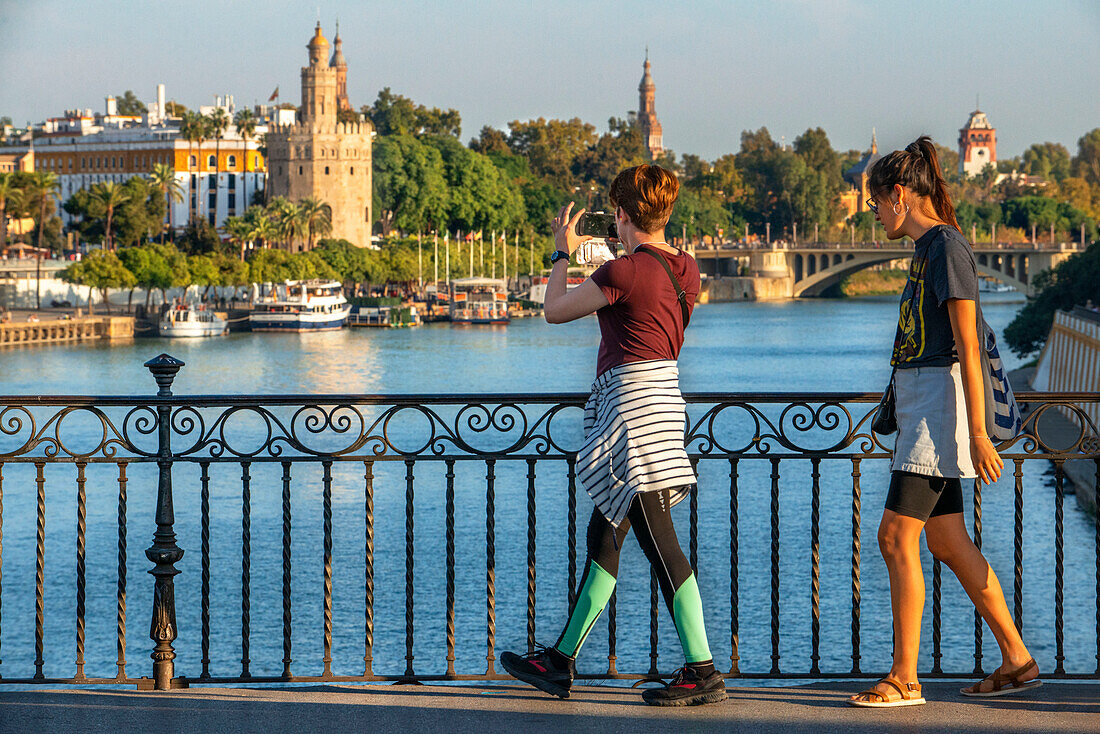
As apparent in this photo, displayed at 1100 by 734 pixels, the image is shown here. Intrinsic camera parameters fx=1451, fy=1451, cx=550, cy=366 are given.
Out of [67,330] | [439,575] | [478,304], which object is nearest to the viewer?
[439,575]

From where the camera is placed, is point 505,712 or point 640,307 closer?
point 640,307

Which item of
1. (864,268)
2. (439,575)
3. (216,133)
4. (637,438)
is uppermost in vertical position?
(216,133)

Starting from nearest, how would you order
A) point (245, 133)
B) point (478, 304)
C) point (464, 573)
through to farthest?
point (464, 573) < point (478, 304) < point (245, 133)

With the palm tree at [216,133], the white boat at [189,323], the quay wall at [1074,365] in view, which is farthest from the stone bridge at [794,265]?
the quay wall at [1074,365]

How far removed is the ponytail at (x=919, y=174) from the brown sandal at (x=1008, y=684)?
1.18 metres

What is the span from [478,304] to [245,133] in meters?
31.1

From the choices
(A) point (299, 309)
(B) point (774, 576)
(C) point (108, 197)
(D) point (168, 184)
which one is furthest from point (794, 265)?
(B) point (774, 576)

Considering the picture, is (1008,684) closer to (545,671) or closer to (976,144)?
(545,671)

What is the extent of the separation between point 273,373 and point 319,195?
1467 inches

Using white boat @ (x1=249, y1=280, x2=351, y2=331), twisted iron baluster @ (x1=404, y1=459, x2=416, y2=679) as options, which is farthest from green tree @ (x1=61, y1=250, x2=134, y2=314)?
twisted iron baluster @ (x1=404, y1=459, x2=416, y2=679)

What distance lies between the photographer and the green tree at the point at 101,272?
5869 cm

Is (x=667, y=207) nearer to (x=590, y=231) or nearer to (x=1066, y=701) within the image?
(x=590, y=231)

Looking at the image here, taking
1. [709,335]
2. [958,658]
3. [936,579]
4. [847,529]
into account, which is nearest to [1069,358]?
[847,529]

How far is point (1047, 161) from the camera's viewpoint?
505 feet
